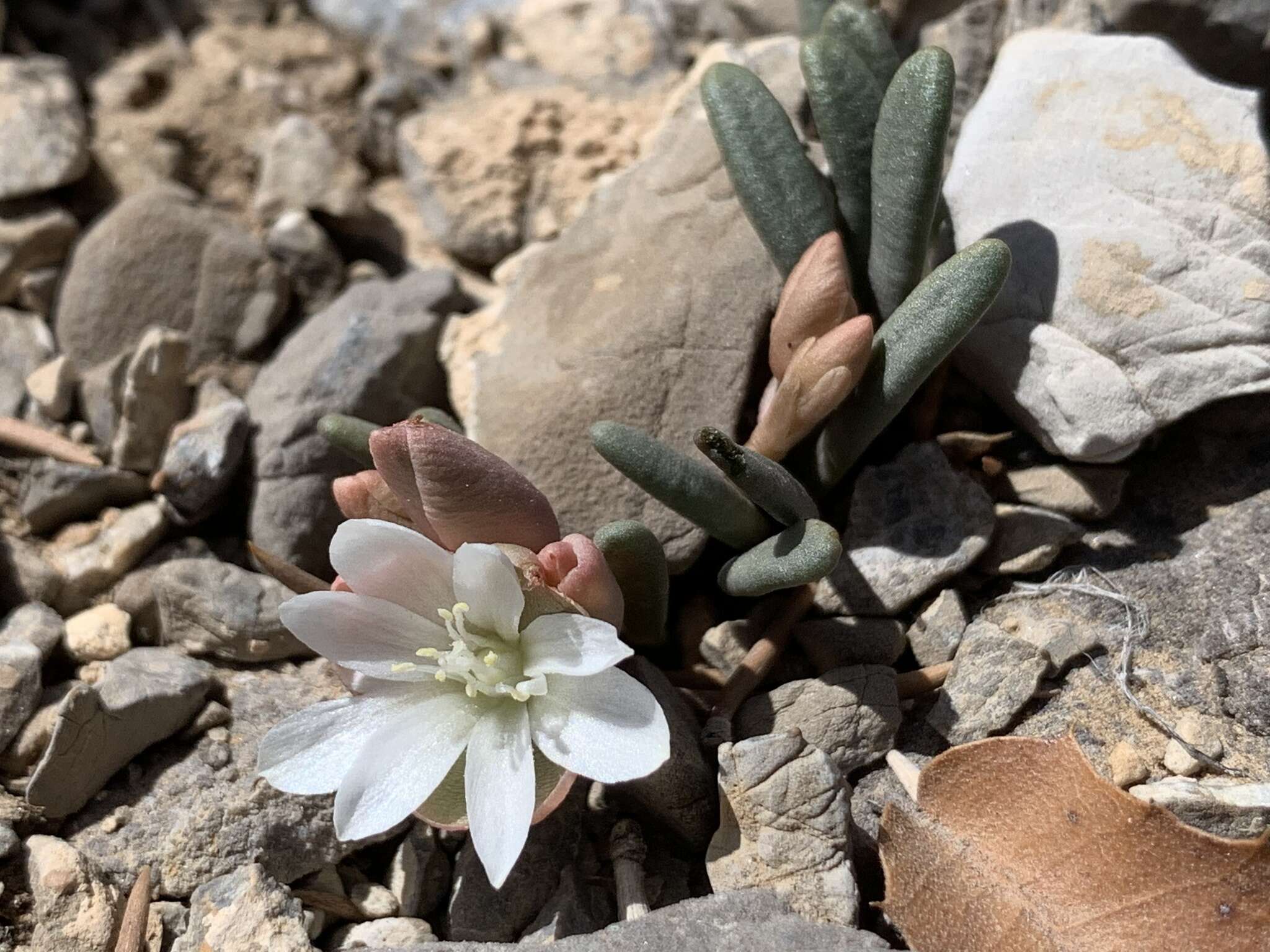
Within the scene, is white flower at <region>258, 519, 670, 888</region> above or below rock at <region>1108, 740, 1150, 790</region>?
above

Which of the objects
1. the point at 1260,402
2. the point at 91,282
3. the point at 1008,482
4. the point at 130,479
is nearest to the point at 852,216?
the point at 1008,482

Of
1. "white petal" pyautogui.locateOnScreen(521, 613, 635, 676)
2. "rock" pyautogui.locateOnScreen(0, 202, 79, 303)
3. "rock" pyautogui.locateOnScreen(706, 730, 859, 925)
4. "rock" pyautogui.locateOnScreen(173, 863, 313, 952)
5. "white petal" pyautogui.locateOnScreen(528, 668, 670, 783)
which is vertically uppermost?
"rock" pyautogui.locateOnScreen(0, 202, 79, 303)

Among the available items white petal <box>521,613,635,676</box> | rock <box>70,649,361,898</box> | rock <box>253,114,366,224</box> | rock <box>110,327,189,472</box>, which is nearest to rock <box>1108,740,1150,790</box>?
white petal <box>521,613,635,676</box>

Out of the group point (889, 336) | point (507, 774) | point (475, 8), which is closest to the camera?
point (507, 774)

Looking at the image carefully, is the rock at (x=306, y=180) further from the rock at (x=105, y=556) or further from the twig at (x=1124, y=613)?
the twig at (x=1124, y=613)

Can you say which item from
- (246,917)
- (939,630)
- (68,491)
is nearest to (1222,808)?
(939,630)

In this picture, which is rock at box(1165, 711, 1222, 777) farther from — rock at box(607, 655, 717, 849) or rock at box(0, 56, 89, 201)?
rock at box(0, 56, 89, 201)

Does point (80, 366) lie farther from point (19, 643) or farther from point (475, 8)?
point (475, 8)
